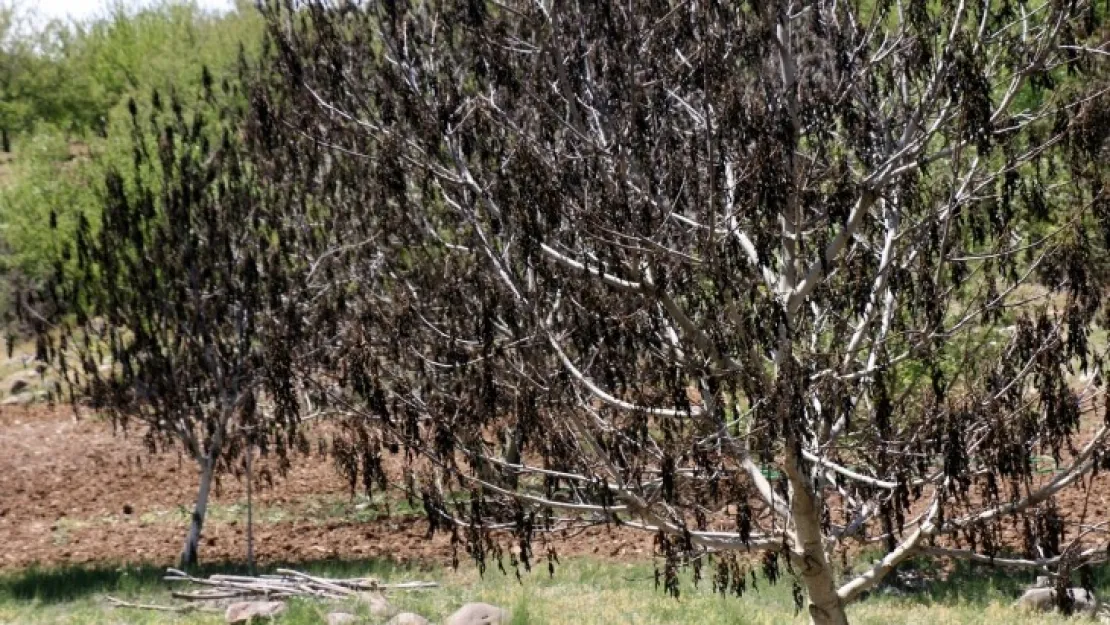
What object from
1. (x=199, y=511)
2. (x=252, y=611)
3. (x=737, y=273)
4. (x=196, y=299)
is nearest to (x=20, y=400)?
(x=199, y=511)

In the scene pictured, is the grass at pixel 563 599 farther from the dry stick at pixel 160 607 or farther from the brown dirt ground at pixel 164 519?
the brown dirt ground at pixel 164 519

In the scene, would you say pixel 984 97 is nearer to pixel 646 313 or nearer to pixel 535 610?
pixel 646 313

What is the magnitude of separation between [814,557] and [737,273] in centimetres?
158

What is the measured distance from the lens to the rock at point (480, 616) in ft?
31.2

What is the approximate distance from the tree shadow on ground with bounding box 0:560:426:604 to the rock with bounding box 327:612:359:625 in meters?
2.43

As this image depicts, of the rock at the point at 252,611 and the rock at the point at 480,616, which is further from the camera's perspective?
the rock at the point at 252,611

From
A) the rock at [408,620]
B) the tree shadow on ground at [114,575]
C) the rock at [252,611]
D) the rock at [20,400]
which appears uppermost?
the rock at [20,400]

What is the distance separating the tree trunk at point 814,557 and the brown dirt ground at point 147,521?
21.4 ft

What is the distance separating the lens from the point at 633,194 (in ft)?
23.1

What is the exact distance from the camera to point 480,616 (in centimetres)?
958

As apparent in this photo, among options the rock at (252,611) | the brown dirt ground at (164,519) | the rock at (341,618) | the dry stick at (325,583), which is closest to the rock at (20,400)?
the brown dirt ground at (164,519)

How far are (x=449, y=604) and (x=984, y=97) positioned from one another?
608 cm

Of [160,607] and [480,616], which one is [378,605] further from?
[160,607]

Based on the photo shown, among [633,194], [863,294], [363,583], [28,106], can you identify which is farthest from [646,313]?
[28,106]
